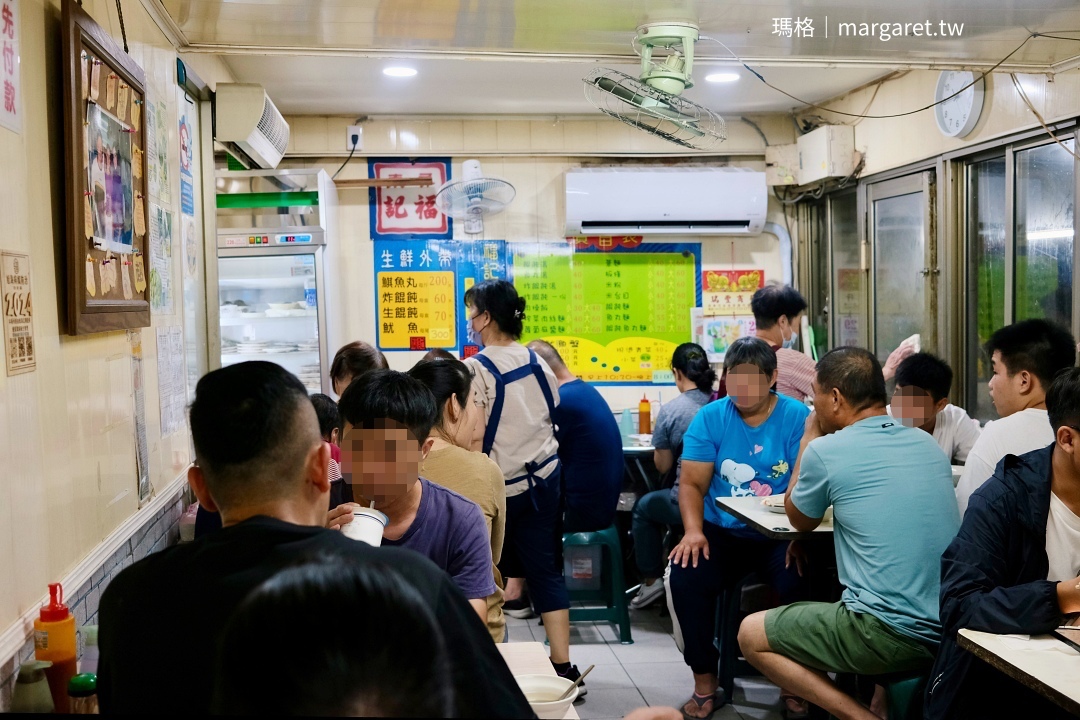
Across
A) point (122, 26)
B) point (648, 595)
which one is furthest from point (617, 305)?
point (122, 26)

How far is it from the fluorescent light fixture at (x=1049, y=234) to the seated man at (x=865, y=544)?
1712mm

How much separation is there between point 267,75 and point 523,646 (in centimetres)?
376

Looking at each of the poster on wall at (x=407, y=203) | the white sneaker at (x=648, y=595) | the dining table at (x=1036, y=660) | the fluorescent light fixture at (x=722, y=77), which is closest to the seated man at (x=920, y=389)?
the dining table at (x=1036, y=660)

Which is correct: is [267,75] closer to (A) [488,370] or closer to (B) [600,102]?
(B) [600,102]

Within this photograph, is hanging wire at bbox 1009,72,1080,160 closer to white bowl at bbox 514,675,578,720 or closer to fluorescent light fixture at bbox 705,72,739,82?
fluorescent light fixture at bbox 705,72,739,82

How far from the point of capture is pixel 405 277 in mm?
6277

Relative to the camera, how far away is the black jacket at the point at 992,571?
7.30 feet

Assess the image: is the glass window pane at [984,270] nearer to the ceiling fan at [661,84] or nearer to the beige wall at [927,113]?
the beige wall at [927,113]

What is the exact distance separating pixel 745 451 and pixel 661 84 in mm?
1436

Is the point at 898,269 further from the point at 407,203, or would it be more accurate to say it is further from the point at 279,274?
the point at 279,274

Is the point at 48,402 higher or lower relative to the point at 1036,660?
higher

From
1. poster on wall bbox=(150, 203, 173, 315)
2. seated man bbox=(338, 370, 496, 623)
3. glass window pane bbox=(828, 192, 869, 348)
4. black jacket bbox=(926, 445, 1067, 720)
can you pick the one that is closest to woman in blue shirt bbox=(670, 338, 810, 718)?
black jacket bbox=(926, 445, 1067, 720)

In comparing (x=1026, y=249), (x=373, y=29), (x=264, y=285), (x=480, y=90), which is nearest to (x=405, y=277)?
(x=264, y=285)

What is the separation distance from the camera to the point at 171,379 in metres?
3.17
